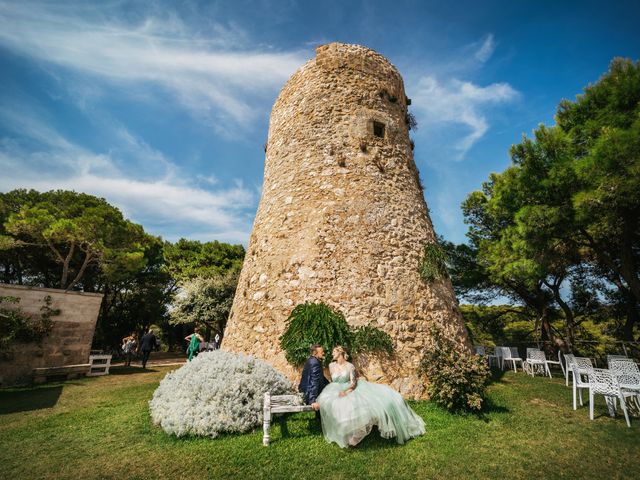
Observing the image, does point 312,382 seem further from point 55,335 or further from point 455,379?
point 55,335

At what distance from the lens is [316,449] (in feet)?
14.4

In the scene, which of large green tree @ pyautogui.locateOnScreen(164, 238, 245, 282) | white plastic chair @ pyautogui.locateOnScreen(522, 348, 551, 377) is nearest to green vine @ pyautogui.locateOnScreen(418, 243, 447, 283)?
white plastic chair @ pyautogui.locateOnScreen(522, 348, 551, 377)

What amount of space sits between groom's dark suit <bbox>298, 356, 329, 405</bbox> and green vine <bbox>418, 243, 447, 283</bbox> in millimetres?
4071

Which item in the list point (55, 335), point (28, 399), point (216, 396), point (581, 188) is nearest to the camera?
point (216, 396)

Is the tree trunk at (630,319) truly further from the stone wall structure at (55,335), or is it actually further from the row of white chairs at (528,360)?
the stone wall structure at (55,335)

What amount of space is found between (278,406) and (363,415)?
1416 millimetres

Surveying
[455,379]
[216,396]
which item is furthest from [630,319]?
[216,396]

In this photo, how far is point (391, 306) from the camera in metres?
7.28

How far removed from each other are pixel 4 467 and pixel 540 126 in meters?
15.6

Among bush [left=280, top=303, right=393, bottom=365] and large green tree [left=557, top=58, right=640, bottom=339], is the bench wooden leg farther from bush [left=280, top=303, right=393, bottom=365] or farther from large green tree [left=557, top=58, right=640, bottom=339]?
large green tree [left=557, top=58, right=640, bottom=339]

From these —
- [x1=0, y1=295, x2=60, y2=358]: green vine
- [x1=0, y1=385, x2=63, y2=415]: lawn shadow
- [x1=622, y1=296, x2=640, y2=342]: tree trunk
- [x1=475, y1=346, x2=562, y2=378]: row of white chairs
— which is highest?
[x1=622, y1=296, x2=640, y2=342]: tree trunk

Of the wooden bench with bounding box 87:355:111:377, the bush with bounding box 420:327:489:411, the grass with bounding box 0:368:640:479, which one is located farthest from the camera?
the wooden bench with bounding box 87:355:111:377

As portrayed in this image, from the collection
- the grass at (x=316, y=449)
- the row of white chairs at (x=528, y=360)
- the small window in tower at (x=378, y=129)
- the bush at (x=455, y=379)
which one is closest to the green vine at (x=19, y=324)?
the grass at (x=316, y=449)

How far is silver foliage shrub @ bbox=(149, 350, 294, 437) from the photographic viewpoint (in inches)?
187
